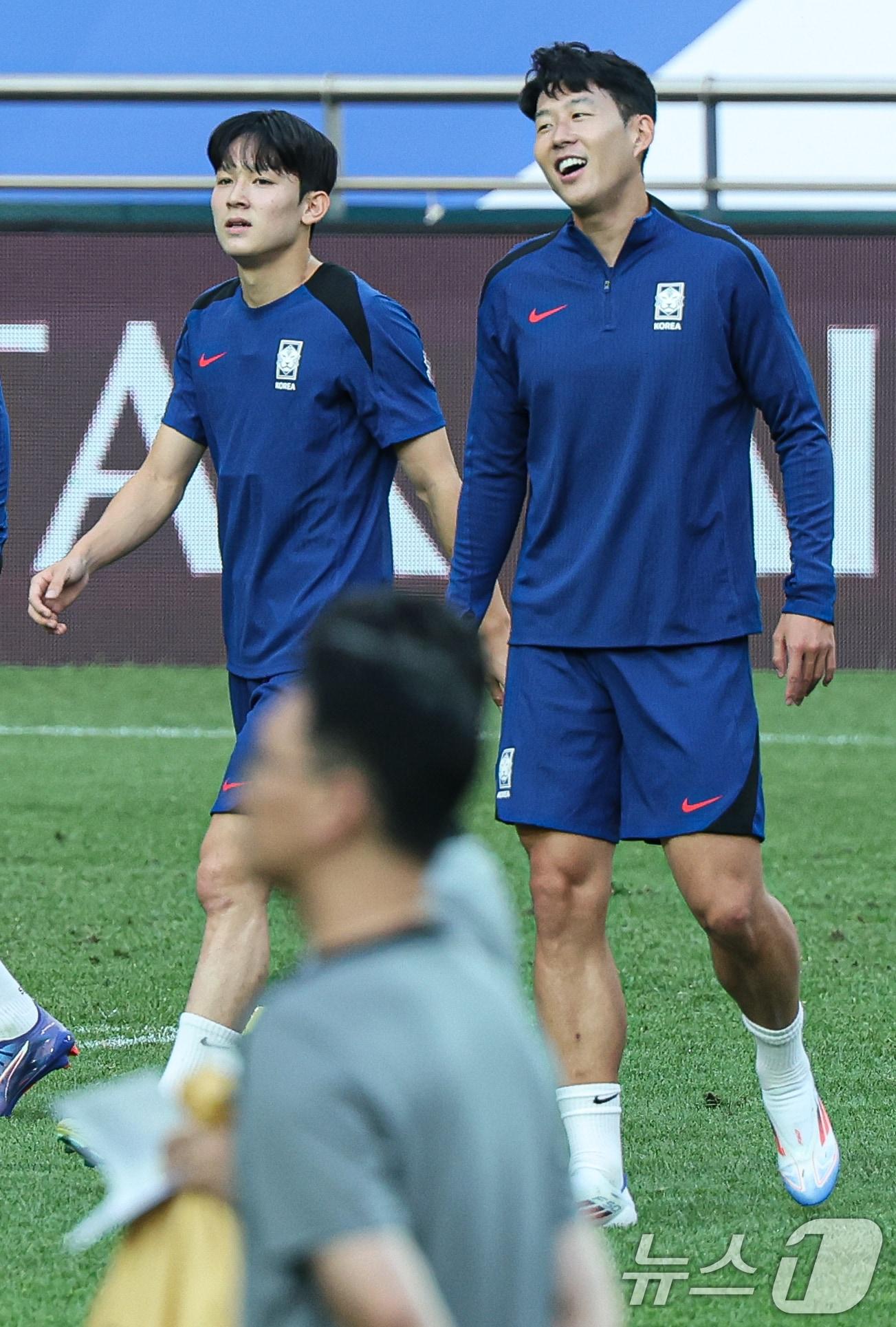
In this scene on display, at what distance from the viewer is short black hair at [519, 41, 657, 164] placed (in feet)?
13.7

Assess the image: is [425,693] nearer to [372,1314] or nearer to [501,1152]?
[501,1152]

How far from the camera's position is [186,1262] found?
5.46 ft

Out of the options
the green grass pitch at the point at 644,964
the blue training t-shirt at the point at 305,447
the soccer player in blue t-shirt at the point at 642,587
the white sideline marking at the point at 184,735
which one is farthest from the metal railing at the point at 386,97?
the soccer player in blue t-shirt at the point at 642,587

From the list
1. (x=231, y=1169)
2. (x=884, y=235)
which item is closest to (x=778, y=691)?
(x=884, y=235)

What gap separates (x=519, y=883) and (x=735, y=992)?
347 centimetres

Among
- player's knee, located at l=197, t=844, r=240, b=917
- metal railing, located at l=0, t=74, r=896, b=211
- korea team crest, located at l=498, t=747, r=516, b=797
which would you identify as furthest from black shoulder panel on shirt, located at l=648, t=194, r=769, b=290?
metal railing, located at l=0, t=74, r=896, b=211

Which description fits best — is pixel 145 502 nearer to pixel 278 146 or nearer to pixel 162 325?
pixel 278 146

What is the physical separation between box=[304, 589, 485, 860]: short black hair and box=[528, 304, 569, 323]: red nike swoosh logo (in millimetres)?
2559

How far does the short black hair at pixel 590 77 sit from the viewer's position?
416 cm

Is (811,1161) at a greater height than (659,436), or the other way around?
(659,436)

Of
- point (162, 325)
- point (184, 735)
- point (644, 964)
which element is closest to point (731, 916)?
point (644, 964)

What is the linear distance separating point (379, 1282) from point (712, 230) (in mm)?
2983

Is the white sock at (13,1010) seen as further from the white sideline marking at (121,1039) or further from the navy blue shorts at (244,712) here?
the navy blue shorts at (244,712)

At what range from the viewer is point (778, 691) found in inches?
498
